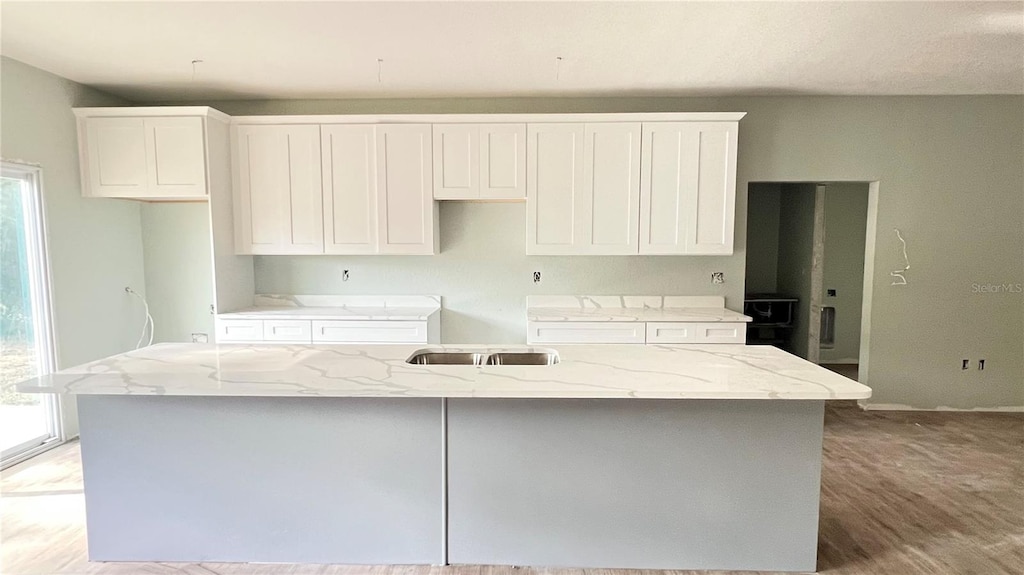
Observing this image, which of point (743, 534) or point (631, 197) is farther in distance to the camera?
point (631, 197)

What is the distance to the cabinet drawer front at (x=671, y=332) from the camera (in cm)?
359

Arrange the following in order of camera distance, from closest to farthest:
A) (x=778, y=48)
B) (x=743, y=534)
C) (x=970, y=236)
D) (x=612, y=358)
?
(x=743, y=534), (x=612, y=358), (x=778, y=48), (x=970, y=236)

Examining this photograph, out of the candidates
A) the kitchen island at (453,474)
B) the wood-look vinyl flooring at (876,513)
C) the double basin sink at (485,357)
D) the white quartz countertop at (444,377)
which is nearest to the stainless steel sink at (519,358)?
the double basin sink at (485,357)

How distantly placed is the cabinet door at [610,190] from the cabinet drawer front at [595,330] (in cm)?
55

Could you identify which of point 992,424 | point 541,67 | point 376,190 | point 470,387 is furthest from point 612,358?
point 992,424

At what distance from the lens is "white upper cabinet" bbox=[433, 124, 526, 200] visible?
3.63 meters

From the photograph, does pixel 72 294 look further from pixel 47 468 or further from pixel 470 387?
pixel 470 387

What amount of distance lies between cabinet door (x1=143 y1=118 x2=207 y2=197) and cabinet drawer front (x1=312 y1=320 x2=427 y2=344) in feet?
4.05

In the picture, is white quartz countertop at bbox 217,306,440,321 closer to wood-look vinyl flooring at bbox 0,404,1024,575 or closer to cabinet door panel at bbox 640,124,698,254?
wood-look vinyl flooring at bbox 0,404,1024,575

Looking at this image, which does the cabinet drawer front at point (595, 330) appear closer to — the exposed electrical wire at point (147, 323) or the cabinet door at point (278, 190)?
the cabinet door at point (278, 190)

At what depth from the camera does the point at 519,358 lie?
2.42m

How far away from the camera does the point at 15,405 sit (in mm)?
3102

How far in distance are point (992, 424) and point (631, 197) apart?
10.4ft

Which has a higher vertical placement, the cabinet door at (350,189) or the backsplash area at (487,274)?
the cabinet door at (350,189)
